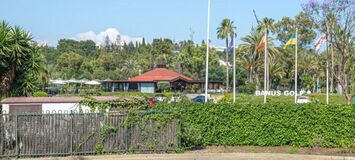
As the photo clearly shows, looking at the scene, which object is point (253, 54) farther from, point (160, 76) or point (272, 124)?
point (272, 124)

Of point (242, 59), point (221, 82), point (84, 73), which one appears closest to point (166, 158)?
point (242, 59)

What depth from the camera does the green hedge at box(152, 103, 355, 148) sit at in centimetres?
1984

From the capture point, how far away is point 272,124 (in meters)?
20.1

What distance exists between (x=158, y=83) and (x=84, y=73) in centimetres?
3745

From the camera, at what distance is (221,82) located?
10119 centimetres

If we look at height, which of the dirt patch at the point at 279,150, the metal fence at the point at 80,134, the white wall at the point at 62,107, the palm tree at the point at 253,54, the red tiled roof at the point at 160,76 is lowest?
the dirt patch at the point at 279,150

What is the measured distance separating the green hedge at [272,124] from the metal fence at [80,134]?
4.66 ft

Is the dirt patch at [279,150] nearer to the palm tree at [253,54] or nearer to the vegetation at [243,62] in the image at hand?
the vegetation at [243,62]

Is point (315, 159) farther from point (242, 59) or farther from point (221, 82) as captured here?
point (221, 82)

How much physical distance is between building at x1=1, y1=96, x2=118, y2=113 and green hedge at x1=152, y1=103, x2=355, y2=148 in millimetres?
4127

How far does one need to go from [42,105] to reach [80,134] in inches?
79.6

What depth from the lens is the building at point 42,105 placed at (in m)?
18.7

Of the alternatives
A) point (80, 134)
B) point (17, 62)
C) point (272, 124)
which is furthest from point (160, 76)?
point (80, 134)

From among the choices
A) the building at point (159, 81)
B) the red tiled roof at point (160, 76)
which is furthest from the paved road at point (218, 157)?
the red tiled roof at point (160, 76)
